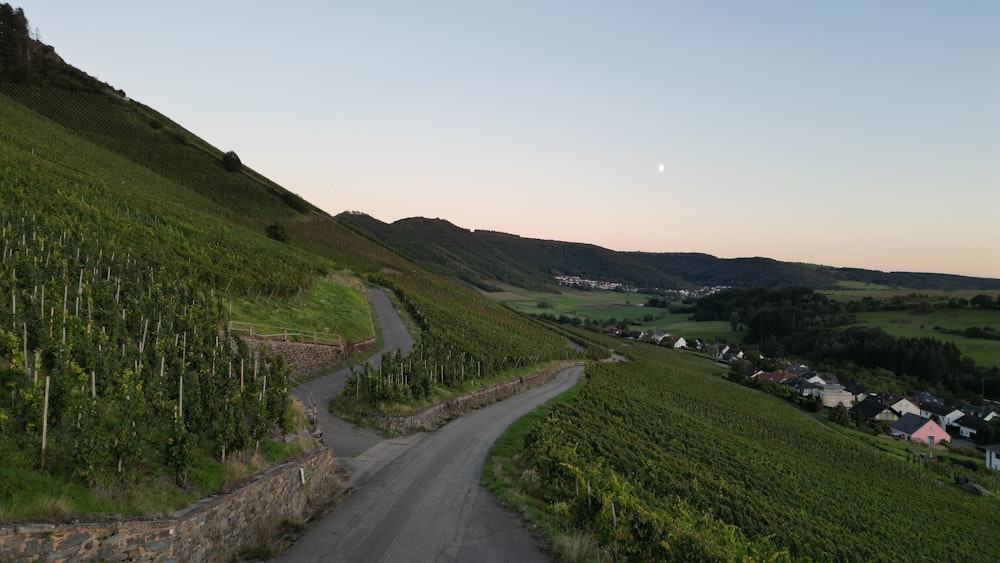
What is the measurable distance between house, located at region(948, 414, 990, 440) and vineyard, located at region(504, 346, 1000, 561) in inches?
1609

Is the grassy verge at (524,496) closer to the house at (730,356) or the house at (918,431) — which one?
the house at (918,431)

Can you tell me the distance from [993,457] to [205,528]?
A: 9565 cm

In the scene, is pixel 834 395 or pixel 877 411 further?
pixel 834 395

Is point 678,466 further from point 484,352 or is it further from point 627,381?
point 627,381

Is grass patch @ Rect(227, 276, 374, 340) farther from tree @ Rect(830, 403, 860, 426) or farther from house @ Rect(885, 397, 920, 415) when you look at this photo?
house @ Rect(885, 397, 920, 415)

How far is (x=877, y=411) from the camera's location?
89.5 m

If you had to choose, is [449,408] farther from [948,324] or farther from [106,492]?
[948,324]

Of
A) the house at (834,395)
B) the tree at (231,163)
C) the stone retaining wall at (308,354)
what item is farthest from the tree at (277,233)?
the house at (834,395)

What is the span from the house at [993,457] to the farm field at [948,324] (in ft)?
203

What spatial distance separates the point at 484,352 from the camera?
134 feet

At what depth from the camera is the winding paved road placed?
11.4 m

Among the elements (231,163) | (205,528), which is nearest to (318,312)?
(205,528)

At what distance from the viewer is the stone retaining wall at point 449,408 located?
71.8 ft

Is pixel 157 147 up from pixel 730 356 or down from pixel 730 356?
up
